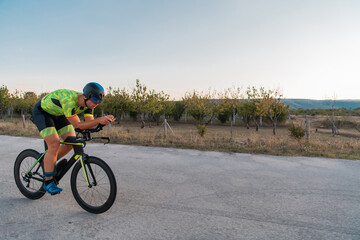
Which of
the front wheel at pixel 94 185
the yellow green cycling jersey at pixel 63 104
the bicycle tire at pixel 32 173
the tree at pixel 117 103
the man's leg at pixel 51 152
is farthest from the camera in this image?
the tree at pixel 117 103

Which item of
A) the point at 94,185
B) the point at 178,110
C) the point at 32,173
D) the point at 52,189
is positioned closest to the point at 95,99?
the point at 94,185

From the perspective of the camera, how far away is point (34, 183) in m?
3.55

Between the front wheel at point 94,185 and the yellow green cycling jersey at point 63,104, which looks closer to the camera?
the yellow green cycling jersey at point 63,104

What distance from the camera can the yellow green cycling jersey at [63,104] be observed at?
280cm

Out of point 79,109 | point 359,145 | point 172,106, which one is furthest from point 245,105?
point 79,109

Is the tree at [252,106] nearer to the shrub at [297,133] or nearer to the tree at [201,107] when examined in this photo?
the tree at [201,107]

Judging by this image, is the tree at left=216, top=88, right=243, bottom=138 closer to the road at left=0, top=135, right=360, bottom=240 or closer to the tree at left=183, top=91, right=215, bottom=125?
the tree at left=183, top=91, right=215, bottom=125

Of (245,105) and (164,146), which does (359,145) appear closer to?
(164,146)

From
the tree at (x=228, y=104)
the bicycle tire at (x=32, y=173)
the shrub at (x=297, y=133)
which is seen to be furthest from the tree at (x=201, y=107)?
the bicycle tire at (x=32, y=173)

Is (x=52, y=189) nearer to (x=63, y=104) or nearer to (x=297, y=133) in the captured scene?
(x=63, y=104)

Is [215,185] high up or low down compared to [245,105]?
down

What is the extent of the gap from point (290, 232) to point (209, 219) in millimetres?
955

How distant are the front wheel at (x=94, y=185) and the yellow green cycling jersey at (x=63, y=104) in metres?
0.67

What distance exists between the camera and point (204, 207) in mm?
3303
